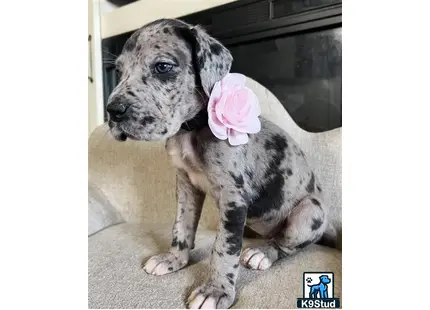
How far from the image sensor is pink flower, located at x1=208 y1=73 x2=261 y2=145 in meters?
0.96

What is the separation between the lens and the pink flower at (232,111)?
96cm

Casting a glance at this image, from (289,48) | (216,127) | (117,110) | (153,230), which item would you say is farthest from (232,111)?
(153,230)

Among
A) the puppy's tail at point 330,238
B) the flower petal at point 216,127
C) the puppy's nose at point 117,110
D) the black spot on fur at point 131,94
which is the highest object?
the black spot on fur at point 131,94

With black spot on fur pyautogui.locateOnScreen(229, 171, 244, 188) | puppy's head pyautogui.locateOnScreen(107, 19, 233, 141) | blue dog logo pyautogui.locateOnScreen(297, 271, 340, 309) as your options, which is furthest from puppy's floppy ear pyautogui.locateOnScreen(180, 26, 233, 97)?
blue dog logo pyautogui.locateOnScreen(297, 271, 340, 309)

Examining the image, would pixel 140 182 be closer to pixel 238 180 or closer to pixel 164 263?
pixel 164 263

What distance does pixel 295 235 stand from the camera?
113 cm

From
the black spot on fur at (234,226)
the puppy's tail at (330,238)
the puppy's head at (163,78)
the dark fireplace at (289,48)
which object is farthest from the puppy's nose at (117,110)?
the puppy's tail at (330,238)

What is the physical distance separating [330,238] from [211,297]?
45cm

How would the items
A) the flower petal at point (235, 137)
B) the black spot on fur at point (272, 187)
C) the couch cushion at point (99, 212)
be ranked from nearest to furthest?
the flower petal at point (235, 137) < the black spot on fur at point (272, 187) < the couch cushion at point (99, 212)

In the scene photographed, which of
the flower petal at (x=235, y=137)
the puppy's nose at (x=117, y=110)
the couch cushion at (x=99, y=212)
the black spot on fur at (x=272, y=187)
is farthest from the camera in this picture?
the couch cushion at (x=99, y=212)

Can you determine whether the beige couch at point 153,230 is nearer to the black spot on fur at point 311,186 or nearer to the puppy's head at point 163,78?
the black spot on fur at point 311,186

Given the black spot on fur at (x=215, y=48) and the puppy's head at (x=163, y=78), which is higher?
the black spot on fur at (x=215, y=48)

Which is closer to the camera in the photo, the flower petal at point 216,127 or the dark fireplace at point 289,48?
the flower petal at point 216,127
